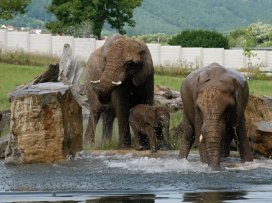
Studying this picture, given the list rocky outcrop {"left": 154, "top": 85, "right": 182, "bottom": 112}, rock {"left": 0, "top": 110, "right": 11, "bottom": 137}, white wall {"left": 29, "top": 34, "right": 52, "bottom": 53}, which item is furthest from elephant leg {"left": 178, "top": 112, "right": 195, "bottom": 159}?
white wall {"left": 29, "top": 34, "right": 52, "bottom": 53}

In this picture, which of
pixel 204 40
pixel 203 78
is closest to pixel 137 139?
pixel 203 78

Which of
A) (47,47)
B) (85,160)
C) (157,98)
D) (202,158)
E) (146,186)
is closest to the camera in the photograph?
(146,186)

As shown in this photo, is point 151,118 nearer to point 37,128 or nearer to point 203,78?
point 37,128

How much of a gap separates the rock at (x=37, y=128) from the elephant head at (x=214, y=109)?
7.52ft

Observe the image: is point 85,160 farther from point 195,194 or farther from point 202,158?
point 195,194

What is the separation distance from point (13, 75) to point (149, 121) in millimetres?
15851

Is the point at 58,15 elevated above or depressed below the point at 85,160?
above

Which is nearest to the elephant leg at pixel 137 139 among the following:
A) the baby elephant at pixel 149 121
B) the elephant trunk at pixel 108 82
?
the baby elephant at pixel 149 121

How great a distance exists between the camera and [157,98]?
43.8ft

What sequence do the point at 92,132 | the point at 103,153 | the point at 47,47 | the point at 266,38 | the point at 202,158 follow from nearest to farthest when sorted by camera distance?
the point at 202,158, the point at 103,153, the point at 92,132, the point at 47,47, the point at 266,38

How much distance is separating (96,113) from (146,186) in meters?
5.33

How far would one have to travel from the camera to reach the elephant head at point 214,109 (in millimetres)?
6621

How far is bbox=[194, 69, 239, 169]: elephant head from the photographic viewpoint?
21.7 feet

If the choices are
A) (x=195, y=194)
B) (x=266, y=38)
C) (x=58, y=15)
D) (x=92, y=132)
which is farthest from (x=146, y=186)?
(x=266, y=38)
